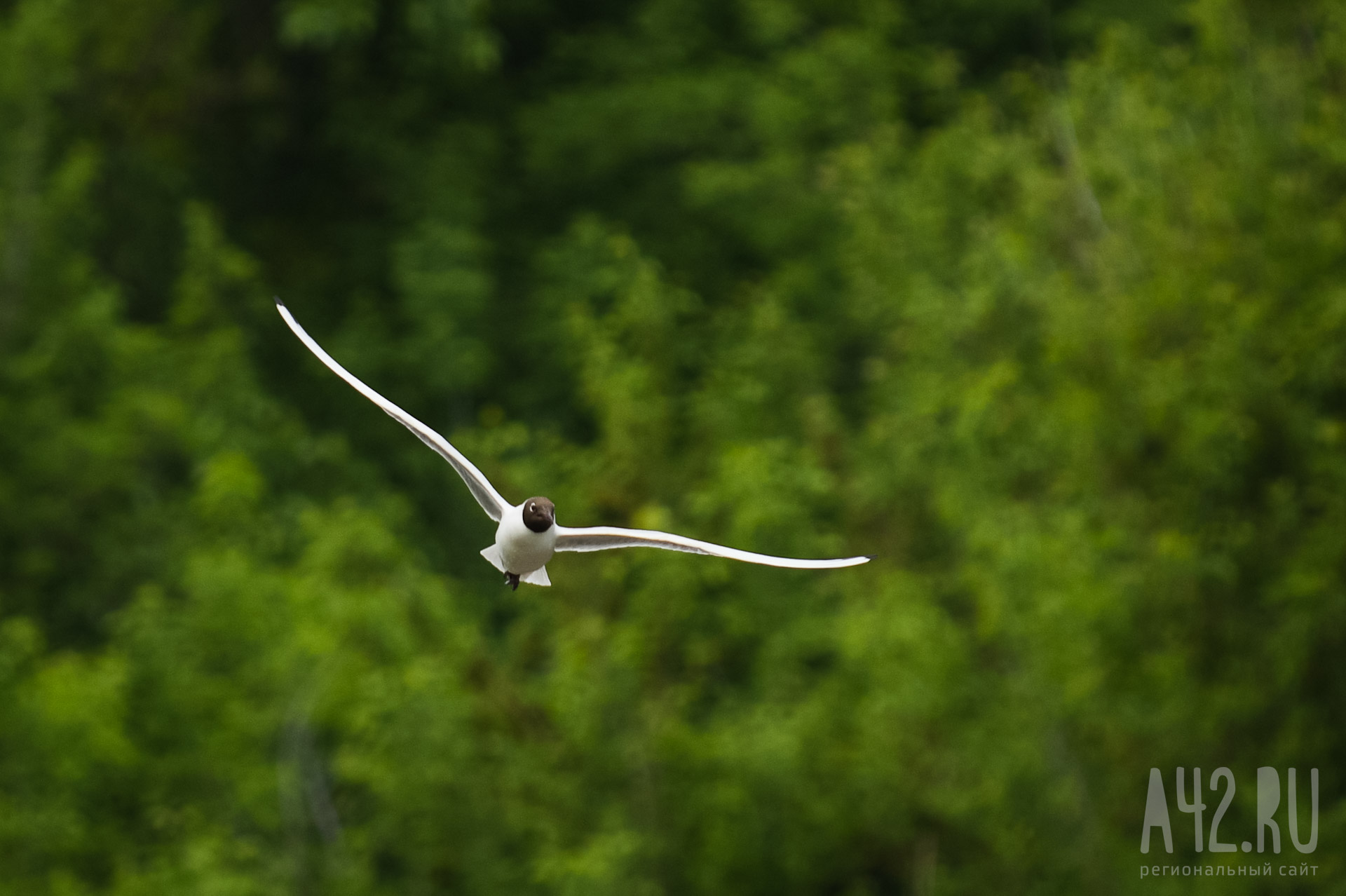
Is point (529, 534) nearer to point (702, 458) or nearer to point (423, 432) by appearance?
point (423, 432)

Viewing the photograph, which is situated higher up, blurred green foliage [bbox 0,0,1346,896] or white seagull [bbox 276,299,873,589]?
blurred green foliage [bbox 0,0,1346,896]

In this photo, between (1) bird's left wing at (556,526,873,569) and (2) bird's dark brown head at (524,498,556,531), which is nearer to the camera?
(1) bird's left wing at (556,526,873,569)

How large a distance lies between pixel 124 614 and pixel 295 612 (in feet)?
6.09

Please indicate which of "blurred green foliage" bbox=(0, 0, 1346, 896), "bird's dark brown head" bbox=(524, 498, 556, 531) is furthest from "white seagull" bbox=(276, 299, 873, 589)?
"blurred green foliage" bbox=(0, 0, 1346, 896)

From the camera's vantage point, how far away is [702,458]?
39.8 feet

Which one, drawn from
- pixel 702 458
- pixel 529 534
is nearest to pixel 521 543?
pixel 529 534

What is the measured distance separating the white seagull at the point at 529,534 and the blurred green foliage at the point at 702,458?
17.1ft

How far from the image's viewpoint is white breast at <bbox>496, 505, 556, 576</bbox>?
4758mm

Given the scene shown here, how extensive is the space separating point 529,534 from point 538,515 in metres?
0.08

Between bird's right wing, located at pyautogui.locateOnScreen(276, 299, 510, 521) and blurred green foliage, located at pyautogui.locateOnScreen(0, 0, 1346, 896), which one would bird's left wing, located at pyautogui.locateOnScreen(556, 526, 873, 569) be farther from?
blurred green foliage, located at pyautogui.locateOnScreen(0, 0, 1346, 896)

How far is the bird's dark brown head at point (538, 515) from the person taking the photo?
4699mm

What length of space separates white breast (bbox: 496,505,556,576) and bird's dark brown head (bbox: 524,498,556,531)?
0.02 metres

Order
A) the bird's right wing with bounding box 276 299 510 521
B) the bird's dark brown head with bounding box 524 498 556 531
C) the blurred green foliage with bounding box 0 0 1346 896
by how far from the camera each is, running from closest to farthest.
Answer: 1. the bird's right wing with bounding box 276 299 510 521
2. the bird's dark brown head with bounding box 524 498 556 531
3. the blurred green foliage with bounding box 0 0 1346 896

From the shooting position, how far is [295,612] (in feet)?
42.6
